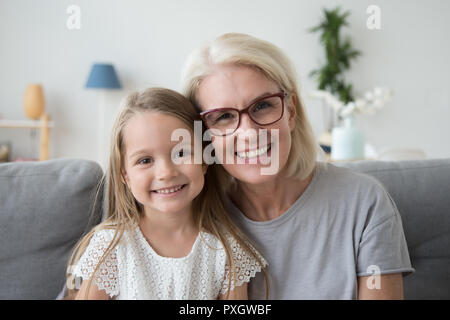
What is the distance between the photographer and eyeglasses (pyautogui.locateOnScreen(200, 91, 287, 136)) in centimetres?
102

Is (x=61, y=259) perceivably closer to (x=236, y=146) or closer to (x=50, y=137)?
(x=236, y=146)

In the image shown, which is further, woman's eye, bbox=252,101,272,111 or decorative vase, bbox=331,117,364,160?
decorative vase, bbox=331,117,364,160

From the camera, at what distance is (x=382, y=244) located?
1.04 metres

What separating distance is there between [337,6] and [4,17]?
3.42m

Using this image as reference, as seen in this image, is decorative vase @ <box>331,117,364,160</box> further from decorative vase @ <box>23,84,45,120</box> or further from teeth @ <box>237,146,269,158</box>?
decorative vase @ <box>23,84,45,120</box>

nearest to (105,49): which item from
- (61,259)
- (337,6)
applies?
(337,6)

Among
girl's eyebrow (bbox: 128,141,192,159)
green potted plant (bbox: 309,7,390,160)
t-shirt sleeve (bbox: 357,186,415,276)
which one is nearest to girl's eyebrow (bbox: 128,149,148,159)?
girl's eyebrow (bbox: 128,141,192,159)

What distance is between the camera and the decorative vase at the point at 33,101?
4.09 m

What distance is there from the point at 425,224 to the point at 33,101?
3773 mm

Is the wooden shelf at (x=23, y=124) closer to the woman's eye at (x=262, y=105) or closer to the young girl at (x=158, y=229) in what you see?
the young girl at (x=158, y=229)

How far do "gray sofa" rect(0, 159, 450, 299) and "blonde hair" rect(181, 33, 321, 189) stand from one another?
11.4 inches

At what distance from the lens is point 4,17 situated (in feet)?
13.8

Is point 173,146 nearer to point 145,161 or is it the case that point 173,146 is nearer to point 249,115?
point 145,161

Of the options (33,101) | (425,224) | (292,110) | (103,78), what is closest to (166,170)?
(292,110)
